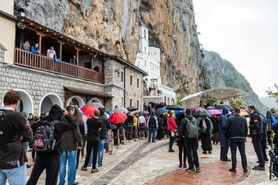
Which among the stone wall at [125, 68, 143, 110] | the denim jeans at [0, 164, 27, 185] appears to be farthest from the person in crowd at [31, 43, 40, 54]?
the denim jeans at [0, 164, 27, 185]

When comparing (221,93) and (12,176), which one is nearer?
(12,176)

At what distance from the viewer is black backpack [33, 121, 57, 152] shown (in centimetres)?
506

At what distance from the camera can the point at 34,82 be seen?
16.3 m

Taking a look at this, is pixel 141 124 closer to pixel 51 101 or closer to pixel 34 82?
pixel 51 101

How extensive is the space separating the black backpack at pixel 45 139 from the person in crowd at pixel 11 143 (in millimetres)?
826

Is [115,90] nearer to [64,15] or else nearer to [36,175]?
[64,15]

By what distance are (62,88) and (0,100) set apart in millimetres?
5151

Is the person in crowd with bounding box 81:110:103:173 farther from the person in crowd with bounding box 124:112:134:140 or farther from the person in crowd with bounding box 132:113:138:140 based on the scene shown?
the person in crowd with bounding box 132:113:138:140

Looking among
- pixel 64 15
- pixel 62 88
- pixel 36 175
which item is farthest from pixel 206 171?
pixel 64 15

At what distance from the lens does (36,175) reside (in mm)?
5145

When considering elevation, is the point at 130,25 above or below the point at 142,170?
above

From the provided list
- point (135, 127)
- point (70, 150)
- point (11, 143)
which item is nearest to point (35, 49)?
point (135, 127)

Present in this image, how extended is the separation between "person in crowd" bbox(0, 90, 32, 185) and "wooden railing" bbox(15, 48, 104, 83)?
12197 millimetres

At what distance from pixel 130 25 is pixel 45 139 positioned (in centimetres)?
3822
